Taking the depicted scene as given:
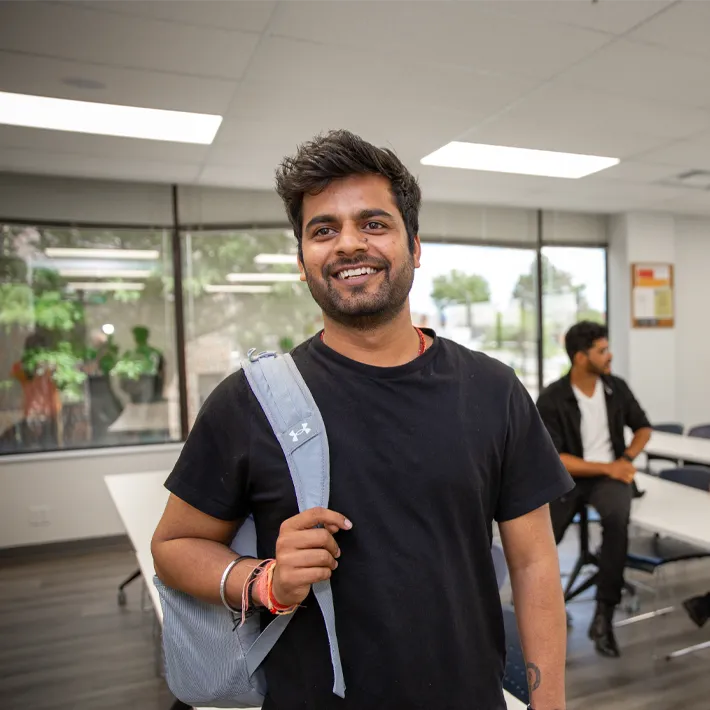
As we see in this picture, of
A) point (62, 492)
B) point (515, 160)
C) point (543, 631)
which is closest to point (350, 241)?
point (543, 631)

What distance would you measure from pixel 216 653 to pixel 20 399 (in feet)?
14.5

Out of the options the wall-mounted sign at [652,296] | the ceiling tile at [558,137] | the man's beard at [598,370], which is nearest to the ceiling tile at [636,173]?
the ceiling tile at [558,137]

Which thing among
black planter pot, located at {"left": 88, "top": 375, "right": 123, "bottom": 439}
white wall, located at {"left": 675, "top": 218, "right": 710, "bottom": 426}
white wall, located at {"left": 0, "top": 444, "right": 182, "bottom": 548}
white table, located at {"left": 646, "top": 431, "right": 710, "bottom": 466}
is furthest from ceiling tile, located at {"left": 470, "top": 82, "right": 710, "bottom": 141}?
white wall, located at {"left": 0, "top": 444, "right": 182, "bottom": 548}

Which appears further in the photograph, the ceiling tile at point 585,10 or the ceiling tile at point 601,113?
the ceiling tile at point 601,113

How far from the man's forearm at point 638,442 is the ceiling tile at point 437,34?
1973 mm

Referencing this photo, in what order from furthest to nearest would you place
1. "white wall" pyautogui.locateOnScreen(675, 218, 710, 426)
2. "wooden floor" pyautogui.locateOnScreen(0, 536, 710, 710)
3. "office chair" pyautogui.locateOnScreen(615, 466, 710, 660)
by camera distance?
"white wall" pyautogui.locateOnScreen(675, 218, 710, 426), "office chair" pyautogui.locateOnScreen(615, 466, 710, 660), "wooden floor" pyautogui.locateOnScreen(0, 536, 710, 710)

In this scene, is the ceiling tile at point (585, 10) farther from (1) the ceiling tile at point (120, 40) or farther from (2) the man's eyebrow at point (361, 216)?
(2) the man's eyebrow at point (361, 216)

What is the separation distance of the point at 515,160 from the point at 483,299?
1978 mm

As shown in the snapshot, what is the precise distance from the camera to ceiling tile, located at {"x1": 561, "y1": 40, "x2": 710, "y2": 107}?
2.53 m

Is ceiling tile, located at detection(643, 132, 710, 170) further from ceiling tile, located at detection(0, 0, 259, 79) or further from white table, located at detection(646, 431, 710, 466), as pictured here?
ceiling tile, located at detection(0, 0, 259, 79)

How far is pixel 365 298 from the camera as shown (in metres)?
0.99

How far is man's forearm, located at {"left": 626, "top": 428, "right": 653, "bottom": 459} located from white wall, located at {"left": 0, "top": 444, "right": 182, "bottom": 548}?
3.50m

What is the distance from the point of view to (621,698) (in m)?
2.59

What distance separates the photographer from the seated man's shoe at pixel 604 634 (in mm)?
2943
